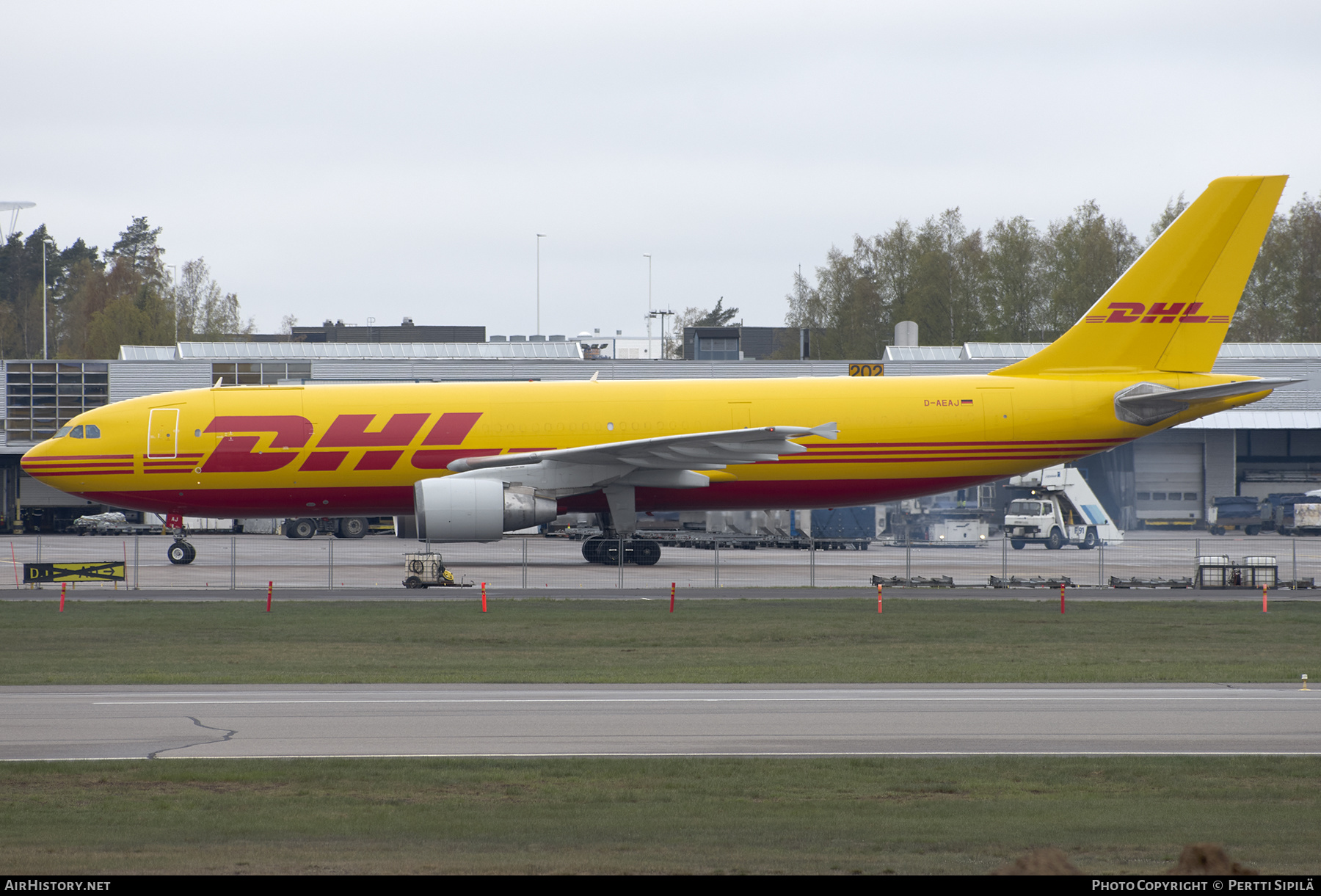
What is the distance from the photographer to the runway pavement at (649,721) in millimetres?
11578

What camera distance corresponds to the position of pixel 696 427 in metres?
33.0

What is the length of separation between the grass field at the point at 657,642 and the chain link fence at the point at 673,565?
4.26 meters

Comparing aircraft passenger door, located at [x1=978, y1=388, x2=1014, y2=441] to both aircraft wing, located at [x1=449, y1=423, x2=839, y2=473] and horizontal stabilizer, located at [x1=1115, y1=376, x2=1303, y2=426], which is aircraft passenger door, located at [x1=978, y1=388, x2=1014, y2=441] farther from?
aircraft wing, located at [x1=449, y1=423, x2=839, y2=473]

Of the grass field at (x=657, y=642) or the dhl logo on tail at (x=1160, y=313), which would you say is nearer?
the grass field at (x=657, y=642)

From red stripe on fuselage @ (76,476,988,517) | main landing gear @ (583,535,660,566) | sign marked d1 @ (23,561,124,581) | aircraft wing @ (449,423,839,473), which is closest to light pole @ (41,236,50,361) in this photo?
red stripe on fuselage @ (76,476,988,517)

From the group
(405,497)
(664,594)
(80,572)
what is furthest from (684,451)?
(80,572)

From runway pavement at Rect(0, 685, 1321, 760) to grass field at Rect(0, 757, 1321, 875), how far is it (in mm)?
709

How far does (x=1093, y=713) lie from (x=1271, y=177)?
24070 millimetres

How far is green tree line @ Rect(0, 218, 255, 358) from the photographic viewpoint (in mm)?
97750

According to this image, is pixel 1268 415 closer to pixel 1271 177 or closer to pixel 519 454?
pixel 1271 177

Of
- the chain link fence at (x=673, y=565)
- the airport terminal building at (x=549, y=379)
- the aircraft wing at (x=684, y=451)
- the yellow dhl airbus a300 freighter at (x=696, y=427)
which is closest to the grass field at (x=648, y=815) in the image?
the chain link fence at (x=673, y=565)

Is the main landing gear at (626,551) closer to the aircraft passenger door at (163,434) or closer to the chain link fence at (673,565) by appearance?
the chain link fence at (673,565)
